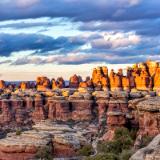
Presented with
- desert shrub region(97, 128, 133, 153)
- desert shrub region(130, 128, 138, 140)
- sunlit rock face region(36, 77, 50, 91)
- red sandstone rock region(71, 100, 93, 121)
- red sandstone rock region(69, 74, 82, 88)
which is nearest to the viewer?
desert shrub region(97, 128, 133, 153)

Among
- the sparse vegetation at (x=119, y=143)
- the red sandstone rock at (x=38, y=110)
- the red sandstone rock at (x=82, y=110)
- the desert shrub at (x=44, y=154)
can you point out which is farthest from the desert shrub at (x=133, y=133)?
the red sandstone rock at (x=38, y=110)

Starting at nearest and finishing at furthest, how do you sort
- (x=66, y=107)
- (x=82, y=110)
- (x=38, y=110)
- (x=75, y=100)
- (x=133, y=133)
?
(x=133, y=133), (x=82, y=110), (x=75, y=100), (x=66, y=107), (x=38, y=110)

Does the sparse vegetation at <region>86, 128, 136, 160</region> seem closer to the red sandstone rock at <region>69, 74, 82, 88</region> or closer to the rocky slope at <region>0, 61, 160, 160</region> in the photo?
the rocky slope at <region>0, 61, 160, 160</region>

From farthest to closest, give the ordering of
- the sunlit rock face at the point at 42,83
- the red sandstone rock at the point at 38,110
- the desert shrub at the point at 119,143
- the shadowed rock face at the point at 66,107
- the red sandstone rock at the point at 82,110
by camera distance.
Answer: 1. the sunlit rock face at the point at 42,83
2. the red sandstone rock at the point at 38,110
3. the red sandstone rock at the point at 82,110
4. the shadowed rock face at the point at 66,107
5. the desert shrub at the point at 119,143

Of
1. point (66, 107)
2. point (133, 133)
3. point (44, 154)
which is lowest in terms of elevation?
point (44, 154)

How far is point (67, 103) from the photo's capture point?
344ft

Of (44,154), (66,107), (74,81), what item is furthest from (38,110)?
(44,154)

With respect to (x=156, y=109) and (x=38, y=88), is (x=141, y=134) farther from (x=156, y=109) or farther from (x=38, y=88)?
(x=38, y=88)

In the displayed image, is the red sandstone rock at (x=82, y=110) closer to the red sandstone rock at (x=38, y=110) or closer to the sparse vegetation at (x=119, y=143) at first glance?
the red sandstone rock at (x=38, y=110)

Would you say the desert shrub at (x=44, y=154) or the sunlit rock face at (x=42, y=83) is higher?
the sunlit rock face at (x=42, y=83)

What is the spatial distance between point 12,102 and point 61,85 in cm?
1353

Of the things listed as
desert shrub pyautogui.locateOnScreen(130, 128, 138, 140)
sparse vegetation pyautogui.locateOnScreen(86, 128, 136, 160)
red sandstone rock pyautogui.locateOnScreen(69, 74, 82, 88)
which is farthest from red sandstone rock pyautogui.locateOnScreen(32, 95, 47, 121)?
sparse vegetation pyautogui.locateOnScreen(86, 128, 136, 160)

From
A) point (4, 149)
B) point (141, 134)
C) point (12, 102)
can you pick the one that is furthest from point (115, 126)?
point (12, 102)

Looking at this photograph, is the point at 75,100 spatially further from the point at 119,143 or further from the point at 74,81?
the point at 119,143
